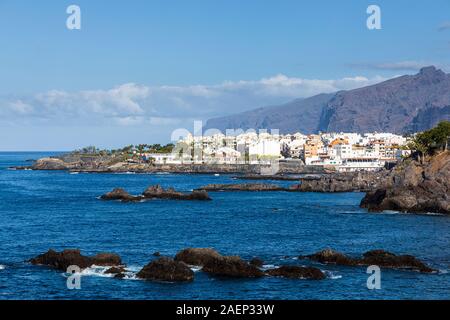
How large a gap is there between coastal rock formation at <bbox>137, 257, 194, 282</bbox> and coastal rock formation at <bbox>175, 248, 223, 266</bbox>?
9.39 ft

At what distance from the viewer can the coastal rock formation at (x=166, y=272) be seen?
37.0 meters

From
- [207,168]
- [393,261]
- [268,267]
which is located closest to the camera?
[268,267]

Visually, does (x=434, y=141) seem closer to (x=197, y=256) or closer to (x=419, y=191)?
(x=419, y=191)

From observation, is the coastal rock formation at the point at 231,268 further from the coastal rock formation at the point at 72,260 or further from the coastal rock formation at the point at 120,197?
the coastal rock formation at the point at 120,197

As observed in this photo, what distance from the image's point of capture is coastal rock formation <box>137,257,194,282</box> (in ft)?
121

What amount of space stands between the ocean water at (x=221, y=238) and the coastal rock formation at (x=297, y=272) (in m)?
0.85

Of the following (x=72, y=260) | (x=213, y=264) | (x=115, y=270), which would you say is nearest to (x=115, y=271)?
(x=115, y=270)

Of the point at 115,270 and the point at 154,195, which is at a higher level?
the point at 154,195

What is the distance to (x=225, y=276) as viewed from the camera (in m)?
38.2

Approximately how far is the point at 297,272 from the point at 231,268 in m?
3.93

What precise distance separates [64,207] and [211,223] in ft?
88.4

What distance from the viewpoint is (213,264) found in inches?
1544

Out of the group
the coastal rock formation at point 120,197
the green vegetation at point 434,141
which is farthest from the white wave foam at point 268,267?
the green vegetation at point 434,141

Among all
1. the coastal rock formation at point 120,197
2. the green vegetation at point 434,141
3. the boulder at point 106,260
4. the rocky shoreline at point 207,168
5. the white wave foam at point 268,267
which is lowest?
the white wave foam at point 268,267
